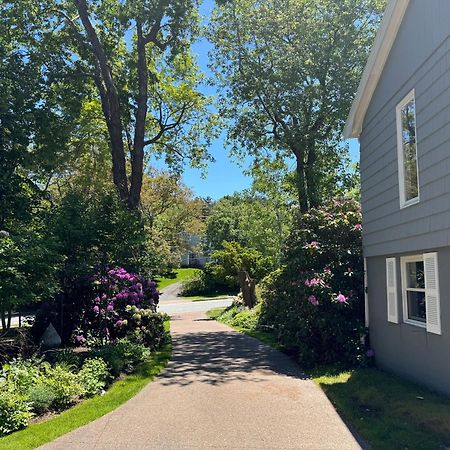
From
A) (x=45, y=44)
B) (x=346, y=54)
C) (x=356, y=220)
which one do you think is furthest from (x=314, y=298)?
(x=45, y=44)

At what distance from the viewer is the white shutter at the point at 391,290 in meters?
8.52

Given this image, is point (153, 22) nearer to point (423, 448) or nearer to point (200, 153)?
point (200, 153)

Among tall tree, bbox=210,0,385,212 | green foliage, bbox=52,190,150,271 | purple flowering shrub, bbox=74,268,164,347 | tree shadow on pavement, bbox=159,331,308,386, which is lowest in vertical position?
tree shadow on pavement, bbox=159,331,308,386

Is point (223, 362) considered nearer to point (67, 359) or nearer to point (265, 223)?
point (67, 359)

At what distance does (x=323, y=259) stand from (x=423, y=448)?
6.09 m

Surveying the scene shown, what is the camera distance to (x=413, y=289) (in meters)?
8.09

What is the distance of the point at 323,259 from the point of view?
1099 cm

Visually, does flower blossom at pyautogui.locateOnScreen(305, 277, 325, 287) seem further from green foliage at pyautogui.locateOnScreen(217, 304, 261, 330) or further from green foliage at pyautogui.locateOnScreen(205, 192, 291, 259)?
green foliage at pyautogui.locateOnScreen(205, 192, 291, 259)

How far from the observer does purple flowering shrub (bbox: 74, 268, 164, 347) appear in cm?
1167

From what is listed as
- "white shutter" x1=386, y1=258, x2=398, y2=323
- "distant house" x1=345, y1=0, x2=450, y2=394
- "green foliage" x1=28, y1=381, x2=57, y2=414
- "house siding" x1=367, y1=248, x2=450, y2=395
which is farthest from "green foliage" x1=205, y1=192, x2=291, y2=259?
"green foliage" x1=28, y1=381, x2=57, y2=414

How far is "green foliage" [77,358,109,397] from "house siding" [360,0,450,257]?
5.56 metres

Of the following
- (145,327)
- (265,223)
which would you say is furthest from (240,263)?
(145,327)

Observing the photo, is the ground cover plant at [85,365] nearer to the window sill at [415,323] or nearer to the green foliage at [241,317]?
the window sill at [415,323]

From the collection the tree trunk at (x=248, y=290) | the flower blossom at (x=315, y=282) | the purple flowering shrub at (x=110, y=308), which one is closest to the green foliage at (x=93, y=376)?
the purple flowering shrub at (x=110, y=308)
